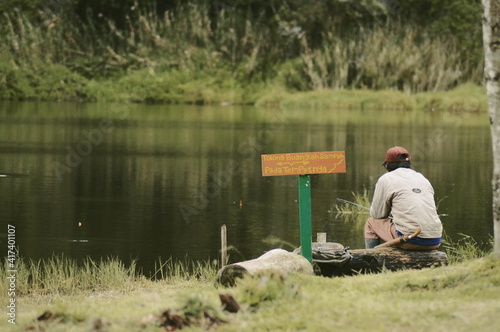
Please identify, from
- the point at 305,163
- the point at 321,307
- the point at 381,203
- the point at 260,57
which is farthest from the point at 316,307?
the point at 260,57

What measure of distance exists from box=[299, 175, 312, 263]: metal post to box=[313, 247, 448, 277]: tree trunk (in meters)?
0.18

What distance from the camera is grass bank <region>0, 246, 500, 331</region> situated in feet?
20.6

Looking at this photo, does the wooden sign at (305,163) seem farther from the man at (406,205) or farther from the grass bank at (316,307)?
the grass bank at (316,307)

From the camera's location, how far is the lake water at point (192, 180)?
1354cm

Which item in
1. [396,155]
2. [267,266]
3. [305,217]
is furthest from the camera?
[396,155]

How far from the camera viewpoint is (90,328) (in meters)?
6.28

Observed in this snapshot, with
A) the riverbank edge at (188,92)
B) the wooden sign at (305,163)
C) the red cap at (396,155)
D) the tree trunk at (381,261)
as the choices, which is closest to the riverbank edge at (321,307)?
the tree trunk at (381,261)

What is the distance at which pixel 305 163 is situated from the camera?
9344mm

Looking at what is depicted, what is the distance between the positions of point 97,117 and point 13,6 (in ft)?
58.5

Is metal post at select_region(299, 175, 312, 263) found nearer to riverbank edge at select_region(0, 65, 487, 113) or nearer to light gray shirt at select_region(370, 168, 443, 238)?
light gray shirt at select_region(370, 168, 443, 238)

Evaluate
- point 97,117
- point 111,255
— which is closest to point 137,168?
point 111,255

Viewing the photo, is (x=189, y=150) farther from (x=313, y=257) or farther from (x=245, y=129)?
(x=313, y=257)

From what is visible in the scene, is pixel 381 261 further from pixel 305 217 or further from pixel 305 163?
pixel 305 163

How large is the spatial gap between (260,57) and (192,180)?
31.7 m
